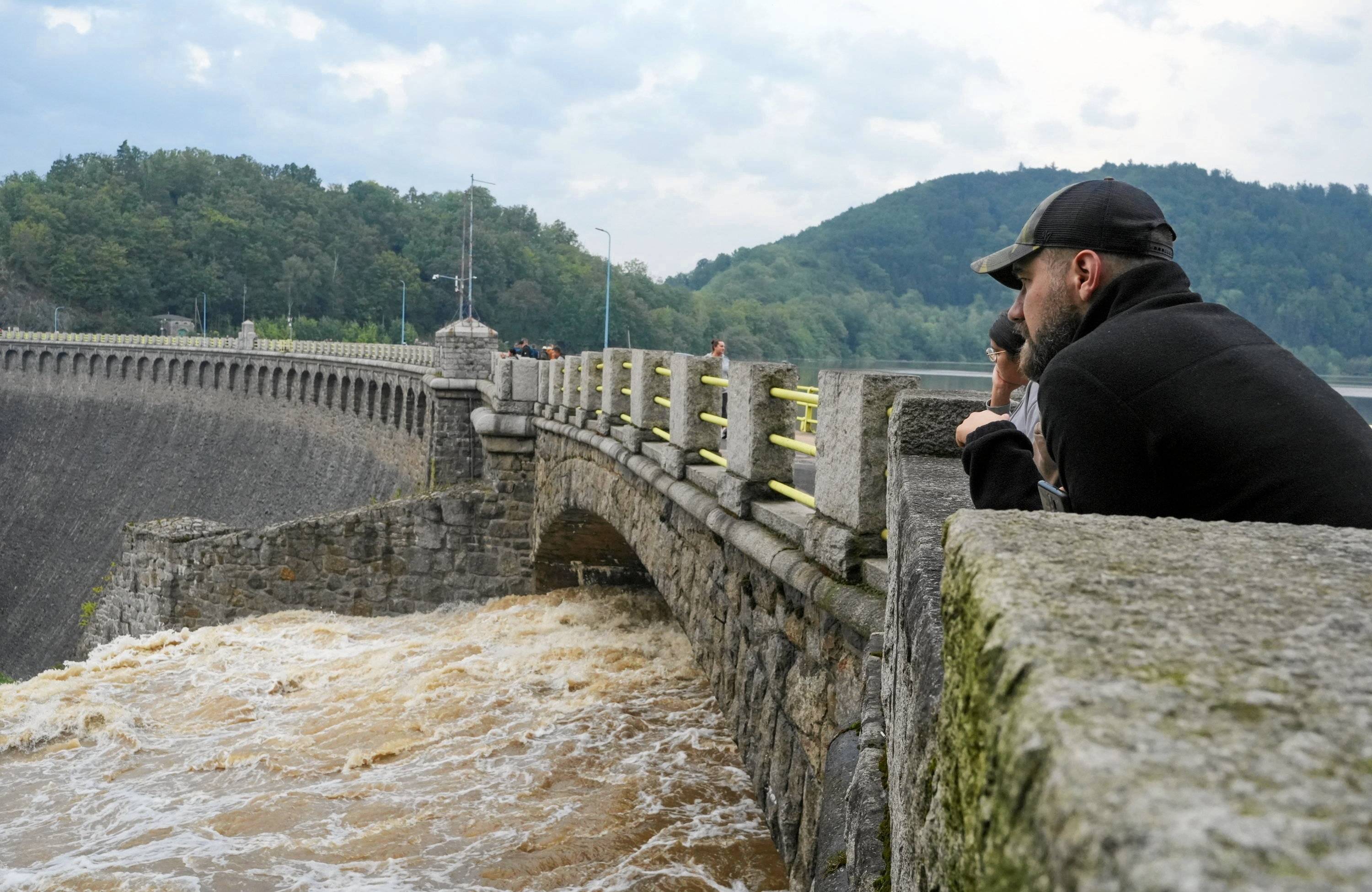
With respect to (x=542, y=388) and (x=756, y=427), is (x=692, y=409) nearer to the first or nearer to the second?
(x=756, y=427)

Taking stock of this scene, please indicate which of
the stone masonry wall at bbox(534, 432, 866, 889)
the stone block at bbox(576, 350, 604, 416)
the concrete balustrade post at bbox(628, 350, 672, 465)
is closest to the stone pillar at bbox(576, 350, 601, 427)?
the stone block at bbox(576, 350, 604, 416)

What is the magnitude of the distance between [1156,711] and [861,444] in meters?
4.30

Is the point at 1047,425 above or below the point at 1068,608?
above

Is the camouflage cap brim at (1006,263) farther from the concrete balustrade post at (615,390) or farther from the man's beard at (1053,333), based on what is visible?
the concrete balustrade post at (615,390)

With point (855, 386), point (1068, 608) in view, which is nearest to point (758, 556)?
point (855, 386)

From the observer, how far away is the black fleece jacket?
5.67ft

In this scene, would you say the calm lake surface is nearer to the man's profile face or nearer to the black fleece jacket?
the man's profile face

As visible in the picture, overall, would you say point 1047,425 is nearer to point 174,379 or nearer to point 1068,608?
point 1068,608

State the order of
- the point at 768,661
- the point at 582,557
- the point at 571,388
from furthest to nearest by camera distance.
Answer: the point at 582,557 < the point at 571,388 < the point at 768,661

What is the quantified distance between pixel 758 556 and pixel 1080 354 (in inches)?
180

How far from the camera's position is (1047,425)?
1.90 metres

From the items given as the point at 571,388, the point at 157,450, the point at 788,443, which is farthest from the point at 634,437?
the point at 157,450

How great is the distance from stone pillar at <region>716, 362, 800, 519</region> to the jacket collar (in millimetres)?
4463

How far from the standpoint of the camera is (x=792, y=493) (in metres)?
6.38
